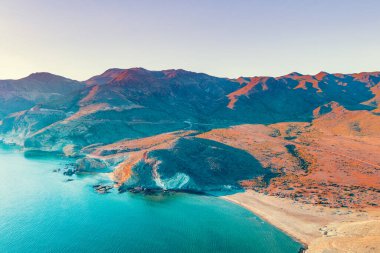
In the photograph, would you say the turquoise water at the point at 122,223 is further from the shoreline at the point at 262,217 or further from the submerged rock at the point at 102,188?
the submerged rock at the point at 102,188

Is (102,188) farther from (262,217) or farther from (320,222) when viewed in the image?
(320,222)

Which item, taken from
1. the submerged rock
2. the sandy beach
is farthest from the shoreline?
the submerged rock

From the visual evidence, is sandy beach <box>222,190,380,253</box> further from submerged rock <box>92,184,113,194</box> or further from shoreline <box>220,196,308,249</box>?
submerged rock <box>92,184,113,194</box>

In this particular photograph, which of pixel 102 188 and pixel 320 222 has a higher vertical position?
pixel 102 188

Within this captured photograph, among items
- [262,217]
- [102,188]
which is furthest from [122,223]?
[262,217]

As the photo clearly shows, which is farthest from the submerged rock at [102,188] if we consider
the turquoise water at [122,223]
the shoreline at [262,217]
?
the shoreline at [262,217]
